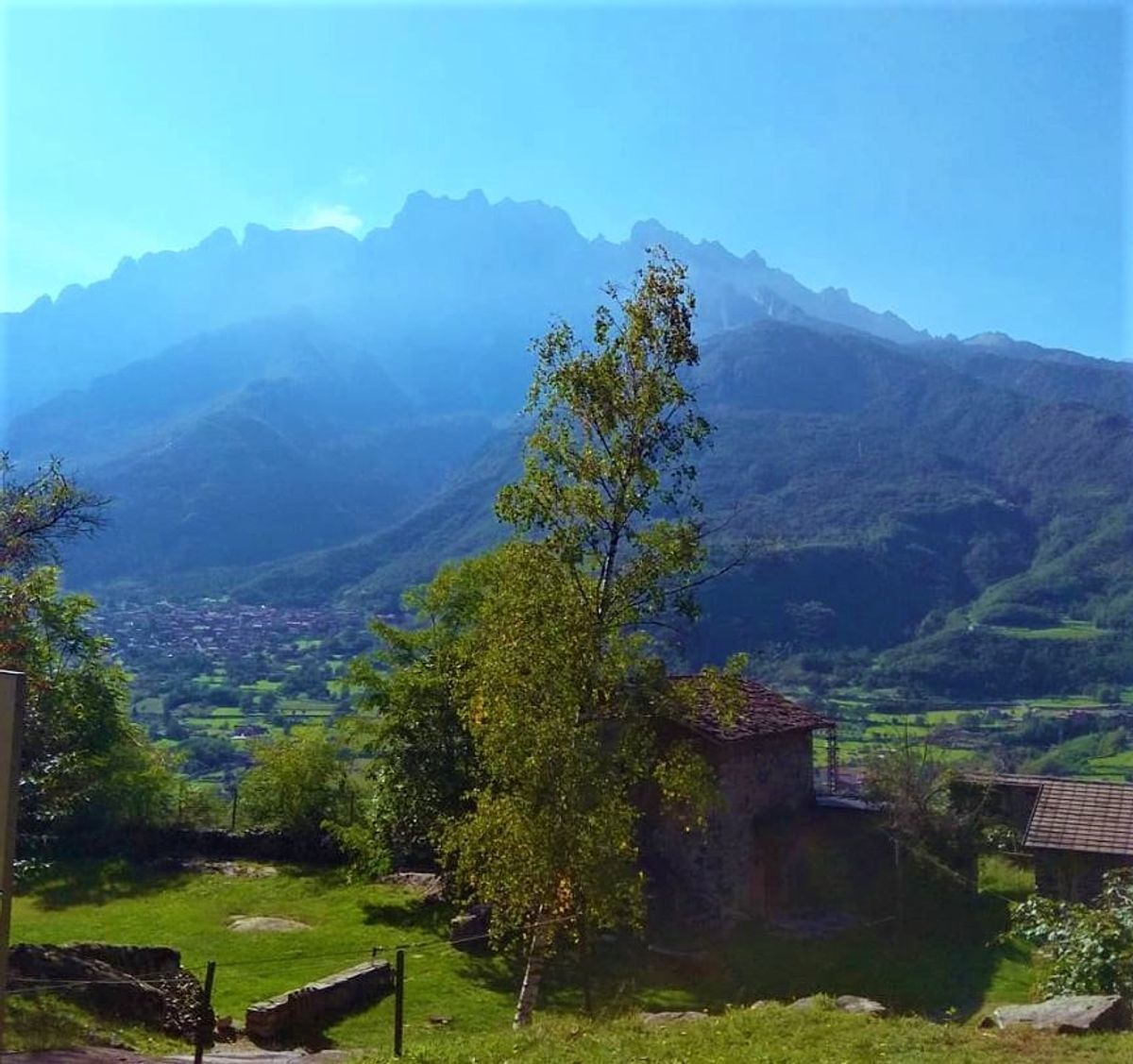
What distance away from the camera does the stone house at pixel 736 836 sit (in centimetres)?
2164

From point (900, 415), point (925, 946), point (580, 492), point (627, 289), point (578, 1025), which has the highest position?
point (900, 415)

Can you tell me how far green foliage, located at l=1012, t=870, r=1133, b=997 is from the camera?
1056cm

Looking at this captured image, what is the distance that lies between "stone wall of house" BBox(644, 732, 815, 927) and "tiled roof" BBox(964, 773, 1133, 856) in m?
4.69

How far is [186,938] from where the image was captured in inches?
763

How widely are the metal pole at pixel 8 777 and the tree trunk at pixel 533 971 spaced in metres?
7.43

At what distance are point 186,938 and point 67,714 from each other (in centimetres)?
619

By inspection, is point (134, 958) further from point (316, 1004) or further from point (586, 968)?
point (586, 968)

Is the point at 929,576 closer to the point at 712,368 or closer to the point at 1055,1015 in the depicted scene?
the point at 712,368

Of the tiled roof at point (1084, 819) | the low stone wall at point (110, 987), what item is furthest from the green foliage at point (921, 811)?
the low stone wall at point (110, 987)

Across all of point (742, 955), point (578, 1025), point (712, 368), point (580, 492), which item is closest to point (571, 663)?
point (580, 492)

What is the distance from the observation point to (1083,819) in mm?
21531

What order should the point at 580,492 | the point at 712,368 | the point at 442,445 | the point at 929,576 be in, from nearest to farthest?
1. the point at 580,492
2. the point at 929,576
3. the point at 712,368
4. the point at 442,445

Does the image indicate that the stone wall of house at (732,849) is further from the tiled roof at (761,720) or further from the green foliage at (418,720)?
the green foliage at (418,720)

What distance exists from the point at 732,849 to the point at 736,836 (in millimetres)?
255
